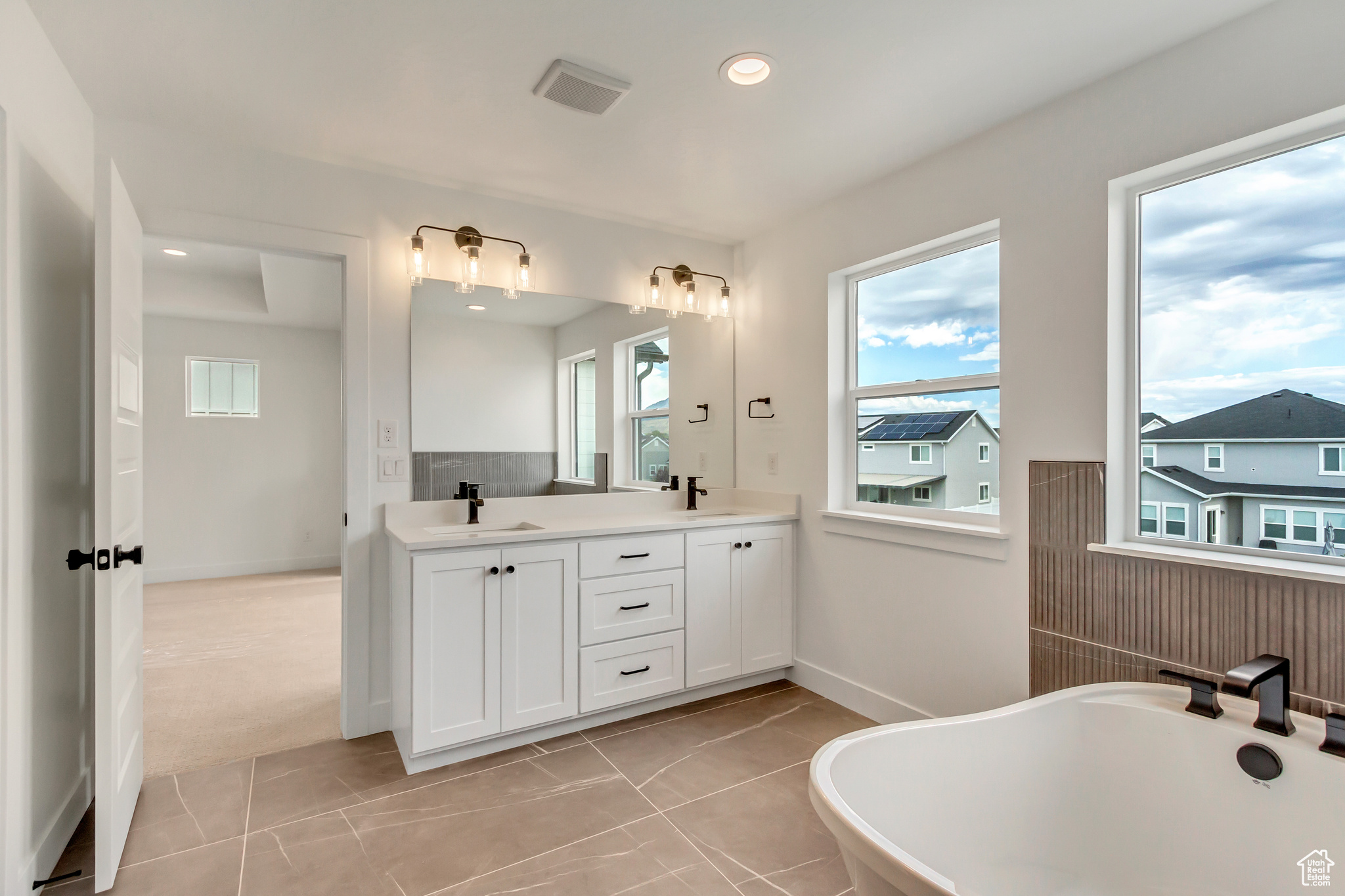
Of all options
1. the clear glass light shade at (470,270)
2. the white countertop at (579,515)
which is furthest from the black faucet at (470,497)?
the clear glass light shade at (470,270)

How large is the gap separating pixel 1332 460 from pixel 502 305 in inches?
114

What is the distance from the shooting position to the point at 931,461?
2771 mm

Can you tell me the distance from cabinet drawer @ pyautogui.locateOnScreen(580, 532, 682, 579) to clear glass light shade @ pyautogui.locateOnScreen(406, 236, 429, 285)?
1.31 meters

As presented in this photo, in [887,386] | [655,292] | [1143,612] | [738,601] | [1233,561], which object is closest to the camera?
[1233,561]

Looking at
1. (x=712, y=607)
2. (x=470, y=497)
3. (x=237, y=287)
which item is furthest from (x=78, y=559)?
(x=237, y=287)

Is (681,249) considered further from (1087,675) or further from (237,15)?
(1087,675)

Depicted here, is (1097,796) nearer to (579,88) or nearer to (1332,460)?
(1332,460)

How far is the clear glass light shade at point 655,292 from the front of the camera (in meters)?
3.39

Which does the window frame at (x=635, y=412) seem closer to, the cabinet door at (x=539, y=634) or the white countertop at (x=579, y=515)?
the white countertop at (x=579, y=515)

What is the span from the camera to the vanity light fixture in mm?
3406

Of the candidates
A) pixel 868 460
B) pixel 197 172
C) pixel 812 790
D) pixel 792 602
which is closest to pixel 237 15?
pixel 197 172

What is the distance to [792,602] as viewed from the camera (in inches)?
130

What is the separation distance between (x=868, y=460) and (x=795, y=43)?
1.78 metres

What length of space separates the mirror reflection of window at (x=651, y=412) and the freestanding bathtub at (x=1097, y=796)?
2017mm
